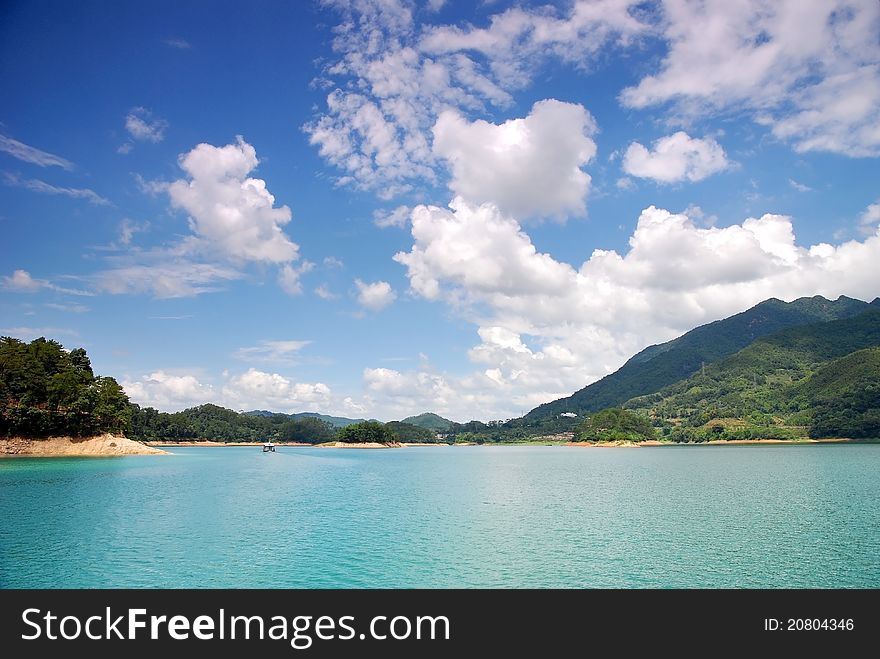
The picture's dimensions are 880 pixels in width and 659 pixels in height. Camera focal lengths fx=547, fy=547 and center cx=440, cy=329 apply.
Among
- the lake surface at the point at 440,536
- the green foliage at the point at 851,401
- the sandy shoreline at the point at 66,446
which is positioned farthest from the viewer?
the green foliage at the point at 851,401

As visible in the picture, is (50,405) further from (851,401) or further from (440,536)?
(851,401)

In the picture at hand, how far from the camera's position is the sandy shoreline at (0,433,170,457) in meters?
84.7

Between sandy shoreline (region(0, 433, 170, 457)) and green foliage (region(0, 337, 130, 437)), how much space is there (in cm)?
106

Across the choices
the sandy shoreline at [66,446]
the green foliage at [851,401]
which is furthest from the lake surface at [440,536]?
the green foliage at [851,401]

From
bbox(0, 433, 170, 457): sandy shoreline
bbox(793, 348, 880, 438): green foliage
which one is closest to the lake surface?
bbox(0, 433, 170, 457): sandy shoreline

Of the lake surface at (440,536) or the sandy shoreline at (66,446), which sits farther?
the sandy shoreline at (66,446)

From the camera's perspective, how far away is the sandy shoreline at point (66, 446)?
278 feet

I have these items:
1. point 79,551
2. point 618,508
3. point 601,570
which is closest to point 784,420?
point 618,508

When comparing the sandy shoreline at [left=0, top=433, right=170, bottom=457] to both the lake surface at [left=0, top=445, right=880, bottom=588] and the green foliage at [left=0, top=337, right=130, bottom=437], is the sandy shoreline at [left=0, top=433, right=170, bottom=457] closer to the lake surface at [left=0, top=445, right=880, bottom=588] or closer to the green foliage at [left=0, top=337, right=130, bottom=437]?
the green foliage at [left=0, top=337, right=130, bottom=437]

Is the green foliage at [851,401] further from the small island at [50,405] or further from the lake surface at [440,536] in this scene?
the small island at [50,405]

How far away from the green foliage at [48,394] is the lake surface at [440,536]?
3911 cm
